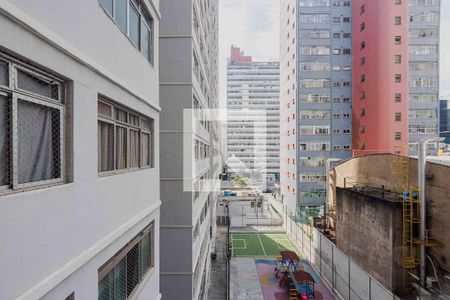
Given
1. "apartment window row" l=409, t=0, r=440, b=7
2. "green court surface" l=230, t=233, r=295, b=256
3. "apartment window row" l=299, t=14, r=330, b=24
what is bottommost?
"green court surface" l=230, t=233, r=295, b=256

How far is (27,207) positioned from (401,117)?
115 ft

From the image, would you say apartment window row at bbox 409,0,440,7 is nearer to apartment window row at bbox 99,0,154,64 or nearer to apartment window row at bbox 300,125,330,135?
apartment window row at bbox 300,125,330,135

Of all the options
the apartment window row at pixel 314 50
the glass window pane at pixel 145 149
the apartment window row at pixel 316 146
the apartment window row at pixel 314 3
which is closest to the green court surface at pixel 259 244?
the apartment window row at pixel 316 146

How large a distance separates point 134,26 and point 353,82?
35.6m

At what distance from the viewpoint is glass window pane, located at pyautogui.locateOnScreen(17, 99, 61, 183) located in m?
2.24

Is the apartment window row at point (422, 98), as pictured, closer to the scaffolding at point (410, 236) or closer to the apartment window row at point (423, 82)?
the apartment window row at point (423, 82)

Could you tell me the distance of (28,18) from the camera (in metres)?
2.05

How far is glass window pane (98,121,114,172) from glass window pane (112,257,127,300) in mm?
1415

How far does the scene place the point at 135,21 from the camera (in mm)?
4688

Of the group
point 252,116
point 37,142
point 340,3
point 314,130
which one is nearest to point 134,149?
point 37,142

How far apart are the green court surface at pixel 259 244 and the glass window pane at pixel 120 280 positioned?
18600mm

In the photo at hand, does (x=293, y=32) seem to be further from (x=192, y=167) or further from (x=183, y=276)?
(x=183, y=276)

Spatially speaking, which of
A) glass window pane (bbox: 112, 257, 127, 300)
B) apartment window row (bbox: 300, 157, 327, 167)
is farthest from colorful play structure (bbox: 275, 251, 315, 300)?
apartment window row (bbox: 300, 157, 327, 167)

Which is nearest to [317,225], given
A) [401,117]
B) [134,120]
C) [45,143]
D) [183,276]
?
[183,276]
